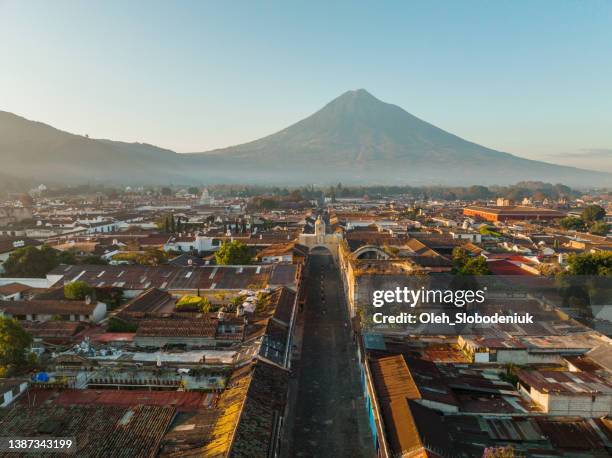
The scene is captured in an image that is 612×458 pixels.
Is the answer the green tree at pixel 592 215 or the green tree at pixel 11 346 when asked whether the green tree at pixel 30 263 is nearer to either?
the green tree at pixel 11 346

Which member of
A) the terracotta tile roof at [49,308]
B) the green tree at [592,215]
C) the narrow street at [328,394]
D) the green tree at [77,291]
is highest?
the green tree at [592,215]

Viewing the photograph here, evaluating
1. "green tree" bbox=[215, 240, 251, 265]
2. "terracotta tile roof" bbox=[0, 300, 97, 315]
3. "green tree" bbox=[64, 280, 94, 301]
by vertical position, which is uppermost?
"green tree" bbox=[215, 240, 251, 265]

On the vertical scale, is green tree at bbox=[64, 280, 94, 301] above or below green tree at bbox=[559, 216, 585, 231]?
below

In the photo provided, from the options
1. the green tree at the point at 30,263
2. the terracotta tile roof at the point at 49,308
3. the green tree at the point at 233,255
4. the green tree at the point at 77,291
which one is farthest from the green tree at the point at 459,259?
the green tree at the point at 30,263

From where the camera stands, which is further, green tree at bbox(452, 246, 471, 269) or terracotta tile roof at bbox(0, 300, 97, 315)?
green tree at bbox(452, 246, 471, 269)

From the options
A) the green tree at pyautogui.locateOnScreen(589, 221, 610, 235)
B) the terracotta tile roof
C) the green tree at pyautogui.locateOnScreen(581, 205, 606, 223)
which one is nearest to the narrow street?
the terracotta tile roof

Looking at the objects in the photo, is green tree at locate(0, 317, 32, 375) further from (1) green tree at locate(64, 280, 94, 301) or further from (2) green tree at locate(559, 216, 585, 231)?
(2) green tree at locate(559, 216, 585, 231)

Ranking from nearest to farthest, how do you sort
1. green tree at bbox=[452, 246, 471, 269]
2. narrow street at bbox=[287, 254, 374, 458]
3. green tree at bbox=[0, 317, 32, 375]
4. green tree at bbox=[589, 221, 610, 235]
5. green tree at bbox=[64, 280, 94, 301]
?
narrow street at bbox=[287, 254, 374, 458]
green tree at bbox=[0, 317, 32, 375]
green tree at bbox=[64, 280, 94, 301]
green tree at bbox=[452, 246, 471, 269]
green tree at bbox=[589, 221, 610, 235]
